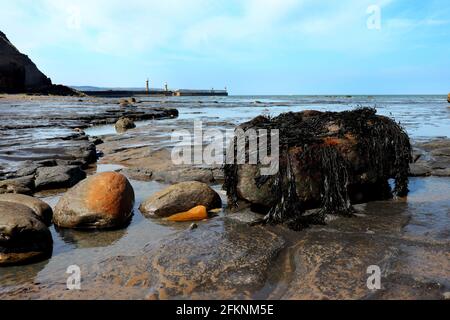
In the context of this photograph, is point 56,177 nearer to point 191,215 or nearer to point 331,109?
point 191,215

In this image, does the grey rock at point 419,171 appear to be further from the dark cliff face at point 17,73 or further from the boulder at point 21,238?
the dark cliff face at point 17,73

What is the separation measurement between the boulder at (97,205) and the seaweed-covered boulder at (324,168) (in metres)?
1.50

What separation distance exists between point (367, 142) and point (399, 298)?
3.29m

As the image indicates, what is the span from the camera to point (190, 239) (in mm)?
4344

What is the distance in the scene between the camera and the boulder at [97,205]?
4844 mm

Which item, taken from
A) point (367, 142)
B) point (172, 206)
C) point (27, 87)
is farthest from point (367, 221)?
point (27, 87)

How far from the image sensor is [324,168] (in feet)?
17.6

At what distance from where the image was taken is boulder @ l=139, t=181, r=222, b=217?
5.36 m

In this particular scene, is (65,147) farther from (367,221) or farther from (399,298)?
(399,298)

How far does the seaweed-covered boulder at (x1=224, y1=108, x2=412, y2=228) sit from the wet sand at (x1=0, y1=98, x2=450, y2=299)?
0.28m

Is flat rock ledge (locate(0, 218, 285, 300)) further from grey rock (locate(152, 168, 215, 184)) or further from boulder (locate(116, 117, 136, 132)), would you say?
boulder (locate(116, 117, 136, 132))
